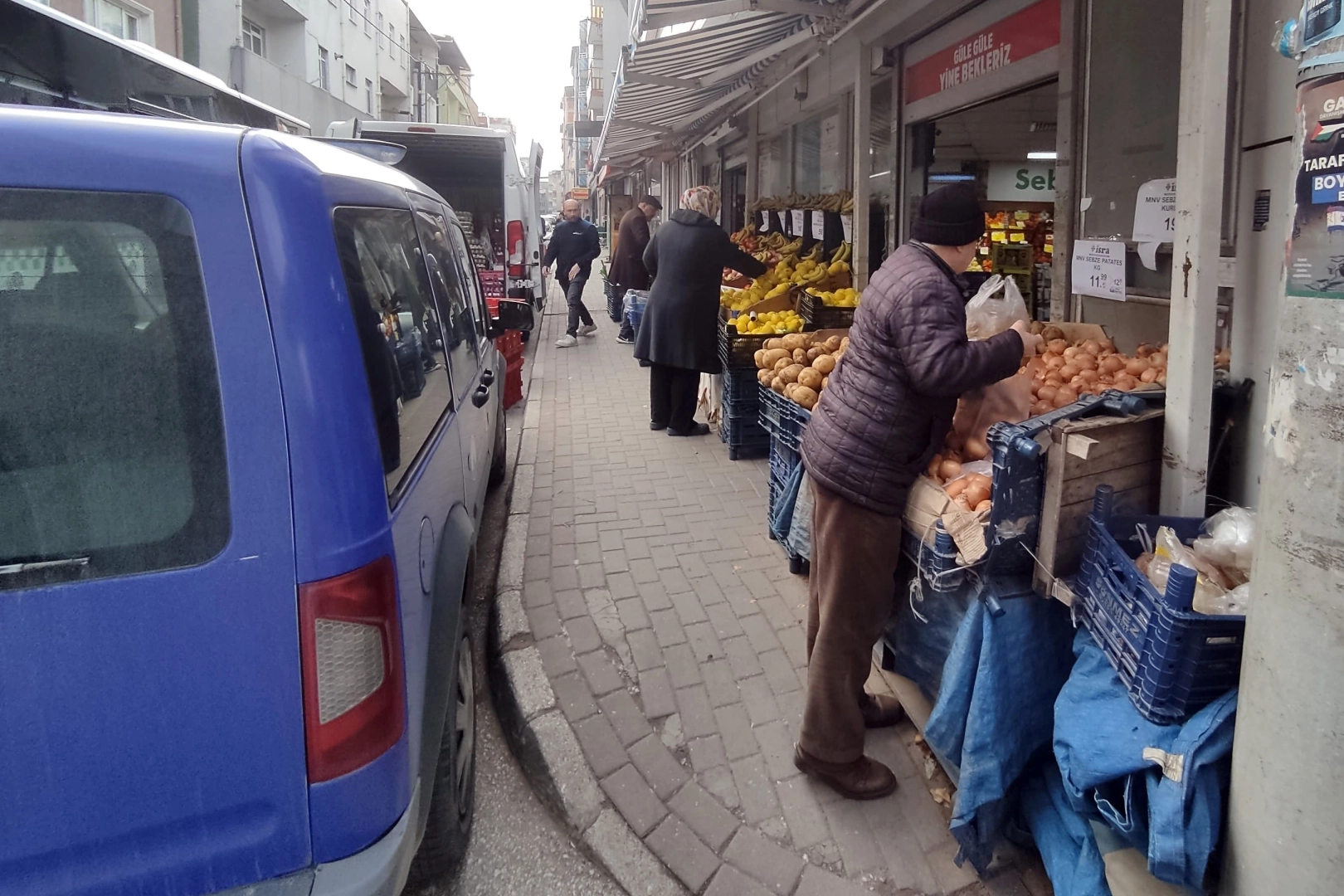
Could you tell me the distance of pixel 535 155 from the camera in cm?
1836

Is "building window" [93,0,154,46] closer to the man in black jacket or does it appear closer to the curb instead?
the man in black jacket

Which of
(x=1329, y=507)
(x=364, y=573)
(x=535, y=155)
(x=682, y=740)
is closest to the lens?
(x=1329, y=507)

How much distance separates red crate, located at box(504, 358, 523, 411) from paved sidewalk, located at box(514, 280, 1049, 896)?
79.2 inches

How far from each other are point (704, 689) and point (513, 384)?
5223 millimetres

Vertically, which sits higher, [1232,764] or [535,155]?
[535,155]

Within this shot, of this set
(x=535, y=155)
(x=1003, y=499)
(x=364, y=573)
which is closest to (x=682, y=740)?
(x=1003, y=499)

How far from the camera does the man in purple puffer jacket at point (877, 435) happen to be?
2381mm

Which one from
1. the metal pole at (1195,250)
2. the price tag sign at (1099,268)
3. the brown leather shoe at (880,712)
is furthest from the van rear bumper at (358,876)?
the price tag sign at (1099,268)

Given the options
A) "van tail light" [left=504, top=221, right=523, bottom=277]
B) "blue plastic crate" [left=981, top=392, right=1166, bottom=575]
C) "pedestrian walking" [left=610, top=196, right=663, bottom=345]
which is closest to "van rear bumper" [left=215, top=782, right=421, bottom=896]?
"blue plastic crate" [left=981, top=392, right=1166, bottom=575]

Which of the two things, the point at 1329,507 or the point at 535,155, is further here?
the point at 535,155

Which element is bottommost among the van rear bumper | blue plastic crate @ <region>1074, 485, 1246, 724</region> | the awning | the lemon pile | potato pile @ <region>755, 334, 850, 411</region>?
the van rear bumper

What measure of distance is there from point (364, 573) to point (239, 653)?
0.25 metres

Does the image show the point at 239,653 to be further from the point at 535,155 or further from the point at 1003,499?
the point at 535,155

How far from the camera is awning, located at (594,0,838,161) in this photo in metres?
5.96
